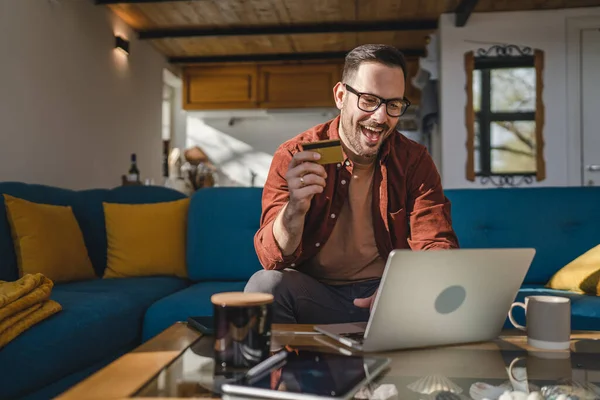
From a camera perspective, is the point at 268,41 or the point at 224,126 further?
the point at 224,126

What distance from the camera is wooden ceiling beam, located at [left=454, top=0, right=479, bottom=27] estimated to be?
4.07m

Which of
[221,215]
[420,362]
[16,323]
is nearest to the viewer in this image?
[420,362]

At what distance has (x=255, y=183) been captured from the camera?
6.36m

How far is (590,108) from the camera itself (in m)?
4.47

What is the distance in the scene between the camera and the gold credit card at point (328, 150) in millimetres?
1077

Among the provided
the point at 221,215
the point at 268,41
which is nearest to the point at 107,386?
the point at 221,215

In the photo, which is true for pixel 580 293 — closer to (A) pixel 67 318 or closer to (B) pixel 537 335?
(B) pixel 537 335

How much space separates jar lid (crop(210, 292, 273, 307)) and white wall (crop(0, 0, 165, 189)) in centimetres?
260

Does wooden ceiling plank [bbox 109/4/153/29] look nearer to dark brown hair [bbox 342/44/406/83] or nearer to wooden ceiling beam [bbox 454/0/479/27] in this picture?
wooden ceiling beam [bbox 454/0/479/27]

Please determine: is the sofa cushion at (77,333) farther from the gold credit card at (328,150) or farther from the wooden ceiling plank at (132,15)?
the wooden ceiling plank at (132,15)

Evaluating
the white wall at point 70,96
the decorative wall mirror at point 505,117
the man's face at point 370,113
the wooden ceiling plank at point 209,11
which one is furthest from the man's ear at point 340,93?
the decorative wall mirror at point 505,117

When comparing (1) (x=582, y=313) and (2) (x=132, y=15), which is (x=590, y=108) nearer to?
(1) (x=582, y=313)

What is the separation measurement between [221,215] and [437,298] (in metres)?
1.66

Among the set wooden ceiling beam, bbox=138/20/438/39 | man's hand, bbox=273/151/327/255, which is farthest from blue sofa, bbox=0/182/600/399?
wooden ceiling beam, bbox=138/20/438/39
